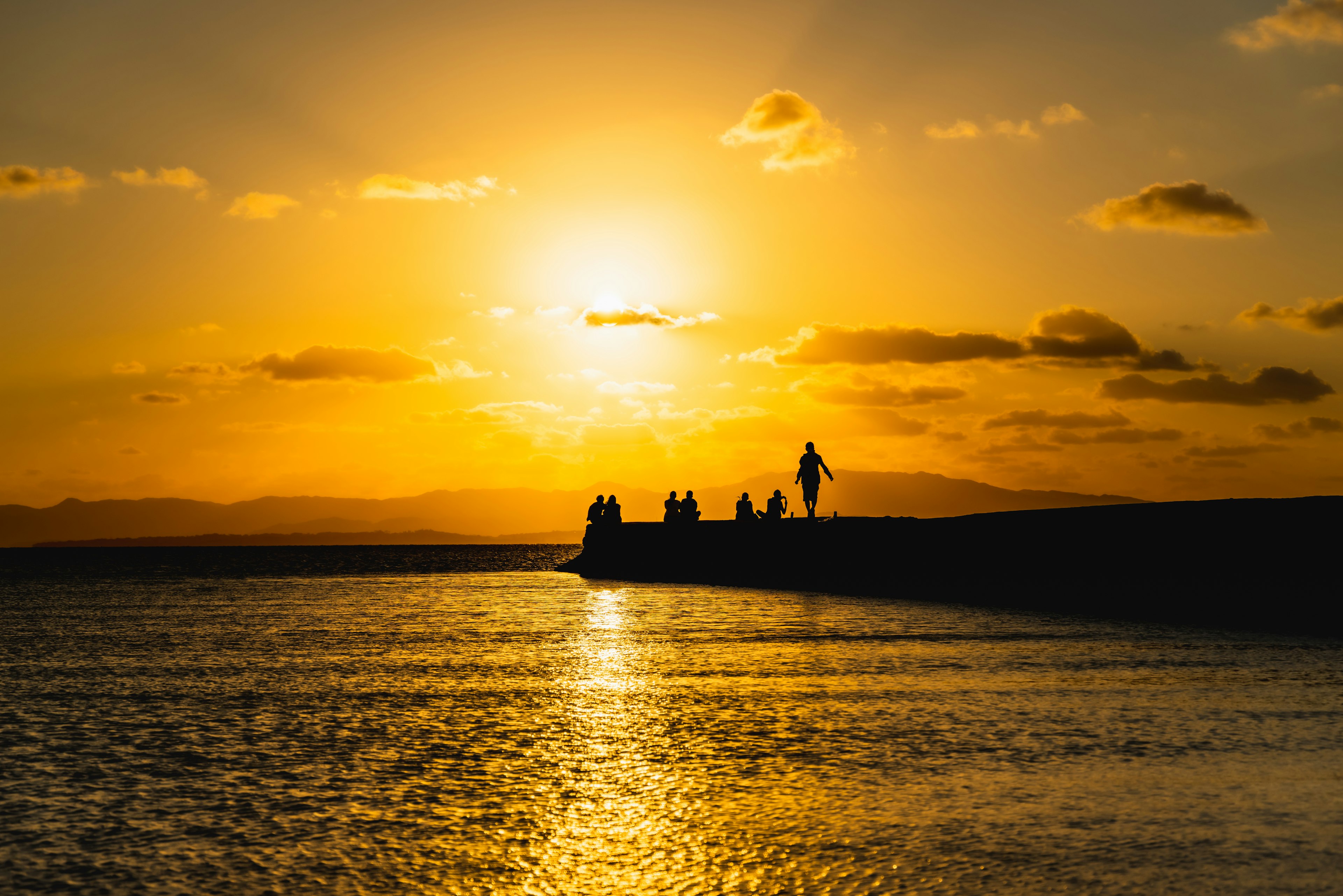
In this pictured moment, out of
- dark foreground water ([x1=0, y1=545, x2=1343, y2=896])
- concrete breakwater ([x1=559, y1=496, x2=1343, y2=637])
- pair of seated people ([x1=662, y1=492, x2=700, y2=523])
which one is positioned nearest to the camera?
dark foreground water ([x1=0, y1=545, x2=1343, y2=896])

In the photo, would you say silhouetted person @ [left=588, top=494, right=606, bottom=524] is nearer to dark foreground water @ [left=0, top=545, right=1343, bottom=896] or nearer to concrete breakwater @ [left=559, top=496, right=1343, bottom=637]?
concrete breakwater @ [left=559, top=496, right=1343, bottom=637]

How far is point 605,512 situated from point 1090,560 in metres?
24.8

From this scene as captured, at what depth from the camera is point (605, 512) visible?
45.3 meters

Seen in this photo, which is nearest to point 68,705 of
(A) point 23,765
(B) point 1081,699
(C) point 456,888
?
(A) point 23,765

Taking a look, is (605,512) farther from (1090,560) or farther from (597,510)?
(1090,560)

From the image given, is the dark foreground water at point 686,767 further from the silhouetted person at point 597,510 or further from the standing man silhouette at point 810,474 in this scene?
the silhouetted person at point 597,510

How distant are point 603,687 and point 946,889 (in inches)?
268

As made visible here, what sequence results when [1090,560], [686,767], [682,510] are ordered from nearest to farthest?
[686,767] → [1090,560] → [682,510]

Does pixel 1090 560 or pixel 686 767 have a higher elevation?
pixel 1090 560

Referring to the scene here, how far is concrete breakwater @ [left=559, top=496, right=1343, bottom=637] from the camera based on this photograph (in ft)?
63.0

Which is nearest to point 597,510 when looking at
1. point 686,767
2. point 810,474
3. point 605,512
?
point 605,512

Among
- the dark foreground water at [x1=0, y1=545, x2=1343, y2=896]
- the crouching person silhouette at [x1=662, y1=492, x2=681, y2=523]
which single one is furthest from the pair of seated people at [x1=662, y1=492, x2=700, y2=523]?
the dark foreground water at [x1=0, y1=545, x2=1343, y2=896]

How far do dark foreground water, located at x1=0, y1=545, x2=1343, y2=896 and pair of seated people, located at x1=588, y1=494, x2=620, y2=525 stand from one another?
28.5 m

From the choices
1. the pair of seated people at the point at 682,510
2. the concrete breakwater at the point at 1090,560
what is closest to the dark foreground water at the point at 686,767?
the concrete breakwater at the point at 1090,560
